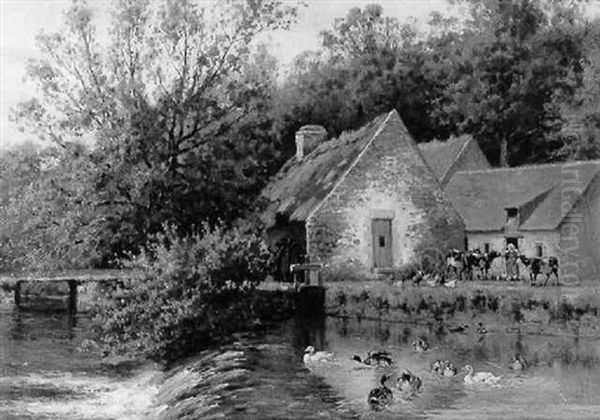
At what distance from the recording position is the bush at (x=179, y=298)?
39.7ft

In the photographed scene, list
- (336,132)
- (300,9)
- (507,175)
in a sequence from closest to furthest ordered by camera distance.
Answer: (300,9) < (336,132) < (507,175)

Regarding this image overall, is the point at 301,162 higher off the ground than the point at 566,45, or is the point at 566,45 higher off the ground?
the point at 566,45

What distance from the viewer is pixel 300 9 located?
1090 cm

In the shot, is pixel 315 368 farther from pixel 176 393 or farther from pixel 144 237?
pixel 144 237

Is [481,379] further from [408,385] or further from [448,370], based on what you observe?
[408,385]

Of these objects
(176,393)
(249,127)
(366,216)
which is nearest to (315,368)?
(176,393)

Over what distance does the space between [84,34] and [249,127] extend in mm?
3219

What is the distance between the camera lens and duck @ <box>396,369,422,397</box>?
9.70 m

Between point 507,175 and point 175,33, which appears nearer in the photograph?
point 175,33

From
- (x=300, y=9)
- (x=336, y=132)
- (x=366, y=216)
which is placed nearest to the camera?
(x=300, y=9)

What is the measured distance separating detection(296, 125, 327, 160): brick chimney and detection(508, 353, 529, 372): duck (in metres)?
7.99

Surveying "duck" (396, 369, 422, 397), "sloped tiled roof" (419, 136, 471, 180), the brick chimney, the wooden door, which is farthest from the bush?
"sloped tiled roof" (419, 136, 471, 180)

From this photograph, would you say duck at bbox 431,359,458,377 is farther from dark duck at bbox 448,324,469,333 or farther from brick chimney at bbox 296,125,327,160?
brick chimney at bbox 296,125,327,160

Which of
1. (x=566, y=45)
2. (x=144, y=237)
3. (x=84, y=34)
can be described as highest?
(x=566, y=45)
